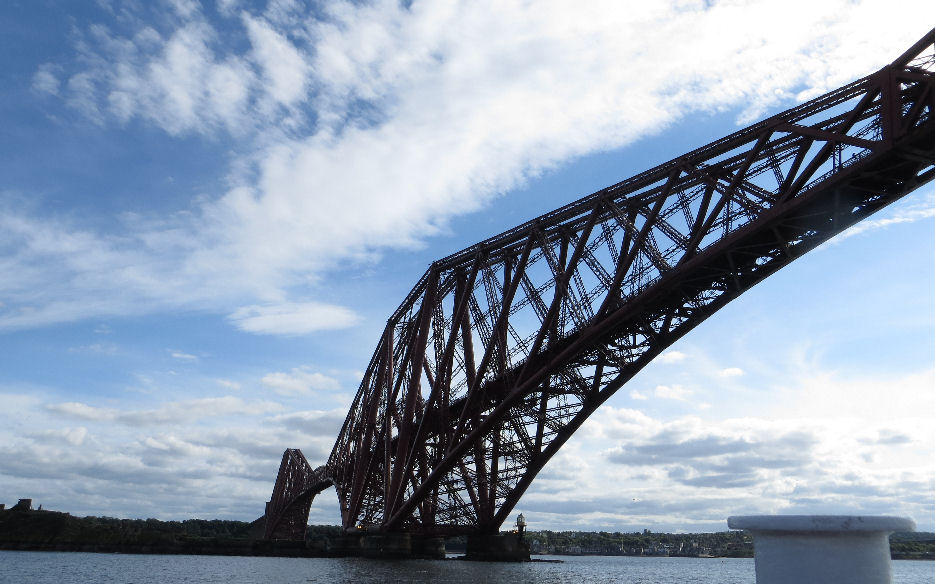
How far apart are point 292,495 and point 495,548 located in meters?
77.2

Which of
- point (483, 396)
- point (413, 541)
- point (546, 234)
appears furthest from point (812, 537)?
point (413, 541)

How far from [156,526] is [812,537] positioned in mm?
215506

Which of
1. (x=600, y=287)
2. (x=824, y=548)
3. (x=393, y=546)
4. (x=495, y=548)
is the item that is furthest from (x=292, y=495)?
(x=824, y=548)

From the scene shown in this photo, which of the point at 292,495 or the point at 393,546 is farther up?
the point at 292,495

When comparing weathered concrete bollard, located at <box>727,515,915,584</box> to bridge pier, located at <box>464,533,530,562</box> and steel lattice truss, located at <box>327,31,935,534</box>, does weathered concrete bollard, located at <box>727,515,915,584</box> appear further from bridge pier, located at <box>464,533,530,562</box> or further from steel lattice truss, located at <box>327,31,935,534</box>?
bridge pier, located at <box>464,533,530,562</box>

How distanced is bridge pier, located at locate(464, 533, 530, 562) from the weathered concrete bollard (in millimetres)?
51001

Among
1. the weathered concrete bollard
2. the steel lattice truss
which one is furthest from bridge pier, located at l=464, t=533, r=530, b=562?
the weathered concrete bollard

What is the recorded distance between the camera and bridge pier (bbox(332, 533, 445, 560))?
54281 mm

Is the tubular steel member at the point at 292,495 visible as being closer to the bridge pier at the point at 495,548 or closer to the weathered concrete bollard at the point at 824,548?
the bridge pier at the point at 495,548

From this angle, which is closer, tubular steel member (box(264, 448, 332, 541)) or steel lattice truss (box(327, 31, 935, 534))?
steel lattice truss (box(327, 31, 935, 534))

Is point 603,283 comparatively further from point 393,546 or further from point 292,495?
point 292,495

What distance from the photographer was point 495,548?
52.0 meters

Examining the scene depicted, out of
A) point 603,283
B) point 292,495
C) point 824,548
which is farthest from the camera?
point 292,495

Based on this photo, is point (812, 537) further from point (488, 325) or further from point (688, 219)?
point (488, 325)
